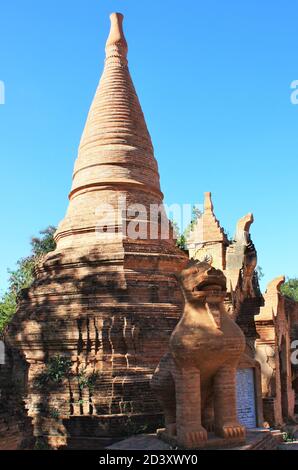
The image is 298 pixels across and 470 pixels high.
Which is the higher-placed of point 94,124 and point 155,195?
point 94,124

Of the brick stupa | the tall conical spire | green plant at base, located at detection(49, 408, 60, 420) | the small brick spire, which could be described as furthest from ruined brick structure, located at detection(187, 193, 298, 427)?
the small brick spire

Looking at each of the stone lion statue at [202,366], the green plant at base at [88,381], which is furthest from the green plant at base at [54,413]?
the stone lion statue at [202,366]

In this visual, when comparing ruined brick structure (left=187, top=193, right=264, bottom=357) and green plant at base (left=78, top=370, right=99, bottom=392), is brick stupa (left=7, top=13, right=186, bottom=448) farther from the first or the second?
ruined brick structure (left=187, top=193, right=264, bottom=357)

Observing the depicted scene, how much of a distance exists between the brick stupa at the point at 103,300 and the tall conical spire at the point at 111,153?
3 centimetres

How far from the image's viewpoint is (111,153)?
1460 cm

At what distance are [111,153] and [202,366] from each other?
8.09 m

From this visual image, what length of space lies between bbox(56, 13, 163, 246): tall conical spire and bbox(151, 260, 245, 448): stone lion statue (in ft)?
19.0

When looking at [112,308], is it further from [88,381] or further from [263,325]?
[263,325]

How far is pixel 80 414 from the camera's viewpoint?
429 inches

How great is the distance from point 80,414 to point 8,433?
Answer: 241 cm

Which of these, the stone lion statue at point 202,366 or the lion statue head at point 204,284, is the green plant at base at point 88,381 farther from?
the lion statue head at point 204,284

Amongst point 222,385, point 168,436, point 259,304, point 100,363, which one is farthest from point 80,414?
point 259,304
